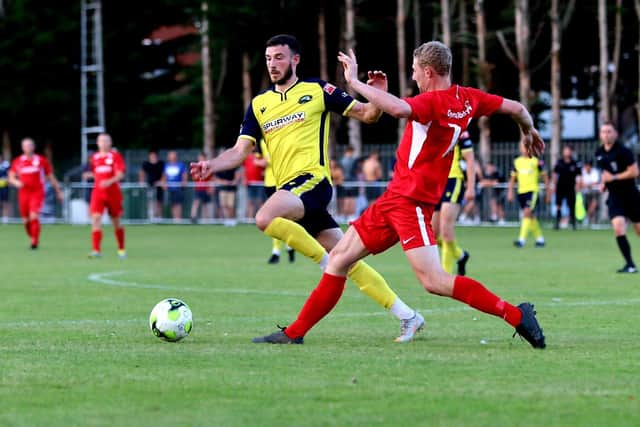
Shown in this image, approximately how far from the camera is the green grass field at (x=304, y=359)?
6.93 metres

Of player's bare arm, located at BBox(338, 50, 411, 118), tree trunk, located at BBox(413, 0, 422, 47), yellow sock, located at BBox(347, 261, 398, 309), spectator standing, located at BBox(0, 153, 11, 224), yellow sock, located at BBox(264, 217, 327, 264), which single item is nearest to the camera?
player's bare arm, located at BBox(338, 50, 411, 118)

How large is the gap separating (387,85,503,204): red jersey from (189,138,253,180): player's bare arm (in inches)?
52.7

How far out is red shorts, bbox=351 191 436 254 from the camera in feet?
31.0

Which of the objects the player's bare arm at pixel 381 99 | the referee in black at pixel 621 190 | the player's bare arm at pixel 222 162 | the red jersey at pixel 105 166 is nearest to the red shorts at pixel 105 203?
the red jersey at pixel 105 166

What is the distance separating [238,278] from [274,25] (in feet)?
90.6

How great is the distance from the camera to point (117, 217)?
76.2 ft

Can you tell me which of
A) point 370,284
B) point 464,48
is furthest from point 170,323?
point 464,48

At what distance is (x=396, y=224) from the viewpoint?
374 inches

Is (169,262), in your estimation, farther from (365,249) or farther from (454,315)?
(365,249)

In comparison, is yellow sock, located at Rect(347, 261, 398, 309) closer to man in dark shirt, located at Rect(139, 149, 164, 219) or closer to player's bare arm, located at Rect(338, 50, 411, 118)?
player's bare arm, located at Rect(338, 50, 411, 118)

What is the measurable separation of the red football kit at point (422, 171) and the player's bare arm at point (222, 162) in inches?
45.7

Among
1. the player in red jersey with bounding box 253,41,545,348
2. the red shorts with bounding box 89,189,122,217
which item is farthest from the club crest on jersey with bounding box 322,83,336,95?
the red shorts with bounding box 89,189,122,217

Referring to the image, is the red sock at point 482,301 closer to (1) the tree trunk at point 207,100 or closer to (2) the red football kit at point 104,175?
(2) the red football kit at point 104,175

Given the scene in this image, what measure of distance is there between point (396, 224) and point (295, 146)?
1999 millimetres
